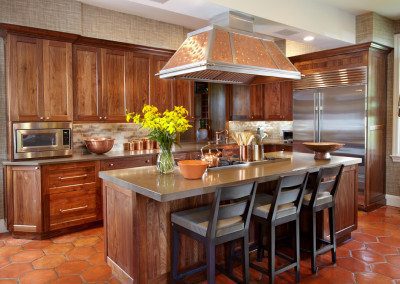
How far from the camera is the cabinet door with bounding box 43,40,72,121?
13.8 ft

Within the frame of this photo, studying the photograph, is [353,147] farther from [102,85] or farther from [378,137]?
[102,85]

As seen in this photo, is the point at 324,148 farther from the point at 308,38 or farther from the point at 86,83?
the point at 86,83

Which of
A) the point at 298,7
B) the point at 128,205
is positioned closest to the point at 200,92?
the point at 298,7

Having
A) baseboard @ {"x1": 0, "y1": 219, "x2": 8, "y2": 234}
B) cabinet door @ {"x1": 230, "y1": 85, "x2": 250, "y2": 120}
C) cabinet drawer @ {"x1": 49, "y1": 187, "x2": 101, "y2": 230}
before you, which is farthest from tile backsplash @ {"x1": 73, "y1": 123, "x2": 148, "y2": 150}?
cabinet door @ {"x1": 230, "y1": 85, "x2": 250, "y2": 120}

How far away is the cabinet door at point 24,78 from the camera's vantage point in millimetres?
3973

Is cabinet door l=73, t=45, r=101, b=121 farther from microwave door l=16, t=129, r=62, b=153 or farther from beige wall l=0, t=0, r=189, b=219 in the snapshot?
microwave door l=16, t=129, r=62, b=153

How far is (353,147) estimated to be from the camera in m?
5.13

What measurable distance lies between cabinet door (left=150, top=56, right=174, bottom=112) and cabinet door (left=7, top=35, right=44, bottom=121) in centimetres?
179

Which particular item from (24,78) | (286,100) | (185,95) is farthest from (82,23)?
(286,100)

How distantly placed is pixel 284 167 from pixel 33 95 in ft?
10.4

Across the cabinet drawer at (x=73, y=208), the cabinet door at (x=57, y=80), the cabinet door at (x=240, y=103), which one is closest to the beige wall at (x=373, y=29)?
the cabinet door at (x=240, y=103)

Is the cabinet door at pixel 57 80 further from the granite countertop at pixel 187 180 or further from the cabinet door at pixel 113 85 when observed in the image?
the granite countertop at pixel 187 180

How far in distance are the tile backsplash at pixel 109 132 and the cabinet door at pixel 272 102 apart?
2.50 meters

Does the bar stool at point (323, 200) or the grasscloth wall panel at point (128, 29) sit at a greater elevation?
the grasscloth wall panel at point (128, 29)
